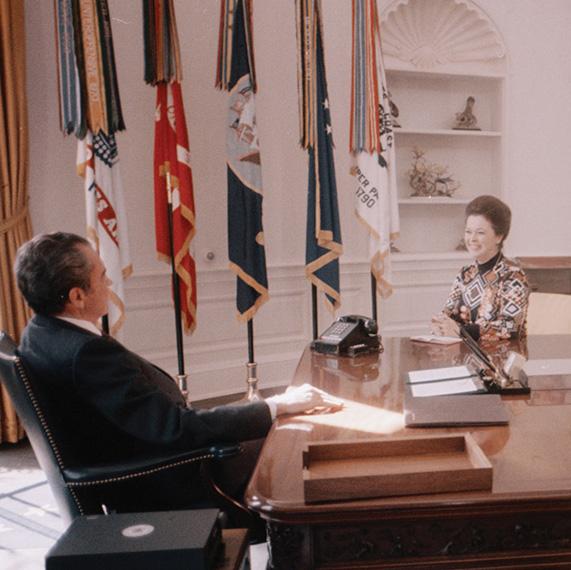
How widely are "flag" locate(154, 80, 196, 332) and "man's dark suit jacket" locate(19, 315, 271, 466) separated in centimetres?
169

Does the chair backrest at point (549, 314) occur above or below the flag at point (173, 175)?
below

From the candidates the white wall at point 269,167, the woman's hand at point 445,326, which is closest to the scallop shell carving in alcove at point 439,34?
the white wall at point 269,167

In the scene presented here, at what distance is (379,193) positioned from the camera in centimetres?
335

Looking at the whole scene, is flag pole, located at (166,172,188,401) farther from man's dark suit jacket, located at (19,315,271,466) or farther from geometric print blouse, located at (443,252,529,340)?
man's dark suit jacket, located at (19,315,271,466)

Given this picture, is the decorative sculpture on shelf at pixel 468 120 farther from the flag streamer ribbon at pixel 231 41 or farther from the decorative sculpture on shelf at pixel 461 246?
the flag streamer ribbon at pixel 231 41

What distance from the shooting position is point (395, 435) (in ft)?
3.92

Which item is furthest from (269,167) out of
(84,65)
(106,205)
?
(84,65)

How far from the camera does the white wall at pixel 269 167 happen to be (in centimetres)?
A: 322

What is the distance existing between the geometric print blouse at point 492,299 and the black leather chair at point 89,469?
4.35 ft

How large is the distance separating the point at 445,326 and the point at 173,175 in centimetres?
158

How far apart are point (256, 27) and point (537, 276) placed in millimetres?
2511

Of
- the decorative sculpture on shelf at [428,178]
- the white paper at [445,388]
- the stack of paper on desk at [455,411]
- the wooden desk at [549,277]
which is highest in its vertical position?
the decorative sculpture on shelf at [428,178]

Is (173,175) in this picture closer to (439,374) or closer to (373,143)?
(373,143)

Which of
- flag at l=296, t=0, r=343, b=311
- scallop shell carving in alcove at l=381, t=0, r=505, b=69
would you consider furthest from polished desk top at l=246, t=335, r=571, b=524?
scallop shell carving in alcove at l=381, t=0, r=505, b=69
